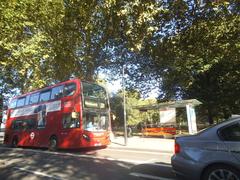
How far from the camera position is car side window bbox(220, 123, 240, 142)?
18.5 feet

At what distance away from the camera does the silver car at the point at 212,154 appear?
18.1 ft

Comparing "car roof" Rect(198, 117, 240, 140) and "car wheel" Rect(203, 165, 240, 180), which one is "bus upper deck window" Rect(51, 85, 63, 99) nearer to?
"car roof" Rect(198, 117, 240, 140)

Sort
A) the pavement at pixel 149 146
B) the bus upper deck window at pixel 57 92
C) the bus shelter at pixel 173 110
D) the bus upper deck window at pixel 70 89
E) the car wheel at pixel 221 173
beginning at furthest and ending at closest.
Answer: the bus shelter at pixel 173 110
the bus upper deck window at pixel 57 92
the pavement at pixel 149 146
the bus upper deck window at pixel 70 89
the car wheel at pixel 221 173

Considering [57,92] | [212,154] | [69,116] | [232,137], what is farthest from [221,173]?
[57,92]

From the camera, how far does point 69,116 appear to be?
1620cm

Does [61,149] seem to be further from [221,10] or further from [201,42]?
[221,10]

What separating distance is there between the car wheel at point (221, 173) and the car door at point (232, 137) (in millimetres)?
282

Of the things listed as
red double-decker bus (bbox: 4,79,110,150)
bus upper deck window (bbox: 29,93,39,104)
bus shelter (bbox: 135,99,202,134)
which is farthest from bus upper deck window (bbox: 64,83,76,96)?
bus shelter (bbox: 135,99,202,134)

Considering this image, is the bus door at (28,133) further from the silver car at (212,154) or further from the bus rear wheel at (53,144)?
the silver car at (212,154)

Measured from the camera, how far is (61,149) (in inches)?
691

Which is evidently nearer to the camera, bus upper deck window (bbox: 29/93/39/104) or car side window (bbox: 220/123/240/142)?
car side window (bbox: 220/123/240/142)

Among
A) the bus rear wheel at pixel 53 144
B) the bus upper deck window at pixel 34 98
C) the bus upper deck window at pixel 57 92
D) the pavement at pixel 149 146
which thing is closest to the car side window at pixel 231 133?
the pavement at pixel 149 146

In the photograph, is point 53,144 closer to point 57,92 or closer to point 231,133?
point 57,92

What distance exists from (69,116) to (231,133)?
11.5m
